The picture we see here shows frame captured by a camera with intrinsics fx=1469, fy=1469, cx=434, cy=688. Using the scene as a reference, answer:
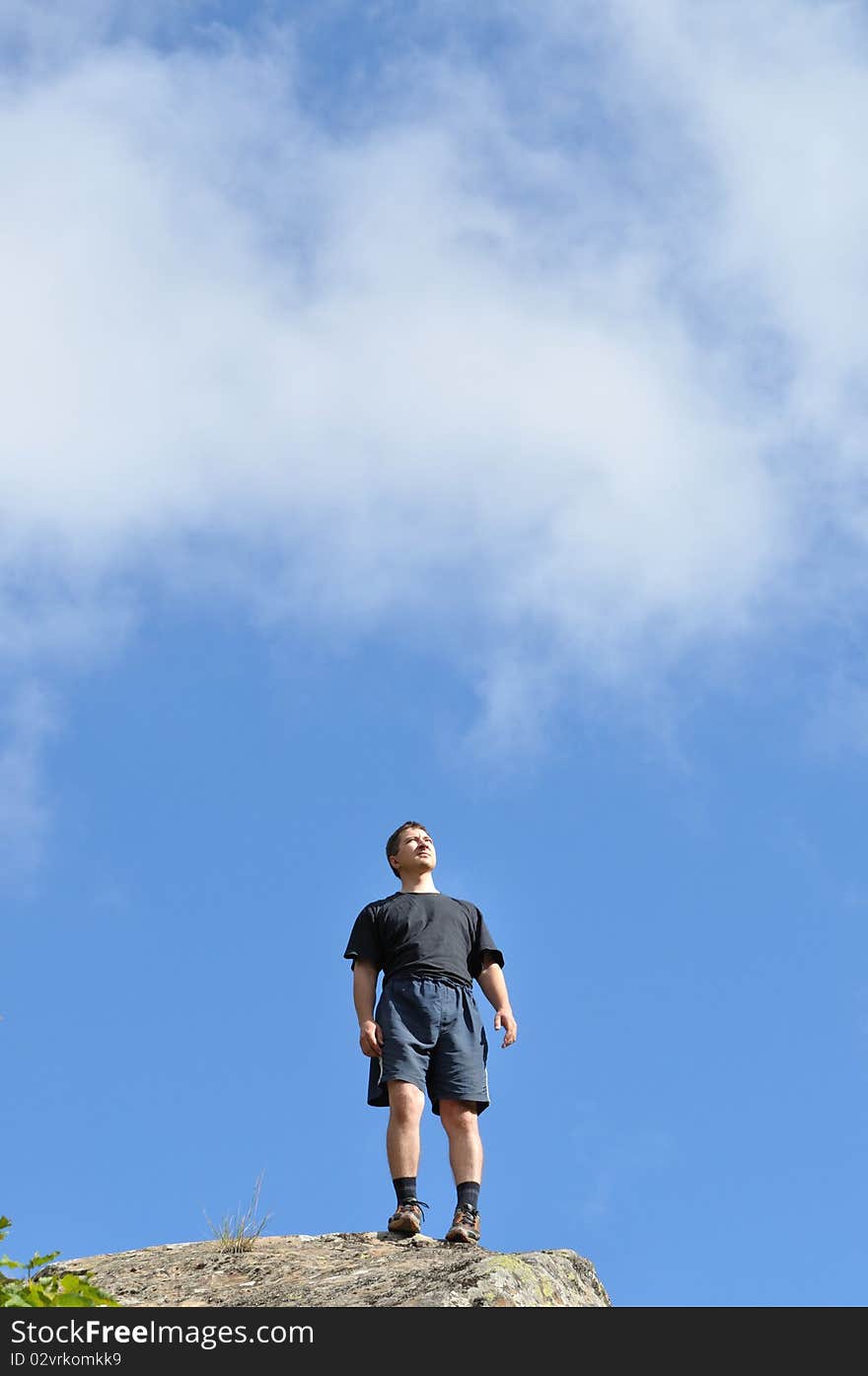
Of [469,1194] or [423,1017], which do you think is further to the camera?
[423,1017]

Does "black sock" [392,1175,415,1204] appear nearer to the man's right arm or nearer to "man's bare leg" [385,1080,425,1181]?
"man's bare leg" [385,1080,425,1181]

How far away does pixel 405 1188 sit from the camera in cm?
771

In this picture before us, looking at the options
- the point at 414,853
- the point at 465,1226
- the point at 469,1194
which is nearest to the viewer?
the point at 465,1226

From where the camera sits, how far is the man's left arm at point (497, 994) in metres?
8.36

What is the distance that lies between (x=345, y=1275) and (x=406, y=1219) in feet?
2.46

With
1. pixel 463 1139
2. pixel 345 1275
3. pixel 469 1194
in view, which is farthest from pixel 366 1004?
pixel 345 1275

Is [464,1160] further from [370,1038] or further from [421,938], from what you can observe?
[421,938]

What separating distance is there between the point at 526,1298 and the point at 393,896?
266 centimetres

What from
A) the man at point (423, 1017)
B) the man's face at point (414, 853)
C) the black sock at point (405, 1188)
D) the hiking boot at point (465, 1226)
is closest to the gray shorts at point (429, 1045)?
the man at point (423, 1017)

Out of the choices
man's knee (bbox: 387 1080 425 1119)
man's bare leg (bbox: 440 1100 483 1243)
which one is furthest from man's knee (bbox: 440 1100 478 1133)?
man's knee (bbox: 387 1080 425 1119)

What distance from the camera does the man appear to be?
7730mm
